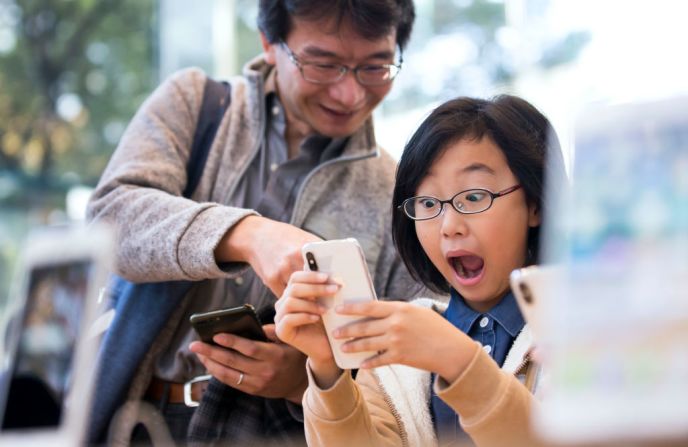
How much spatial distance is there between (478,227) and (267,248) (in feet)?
1.17

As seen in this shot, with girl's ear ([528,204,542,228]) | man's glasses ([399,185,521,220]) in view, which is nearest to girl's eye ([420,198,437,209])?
man's glasses ([399,185,521,220])

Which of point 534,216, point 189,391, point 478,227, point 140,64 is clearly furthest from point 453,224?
point 140,64

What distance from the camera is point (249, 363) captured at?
64.3 inches

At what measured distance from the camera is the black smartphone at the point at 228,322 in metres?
1.57

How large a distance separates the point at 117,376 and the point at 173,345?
0.13 metres

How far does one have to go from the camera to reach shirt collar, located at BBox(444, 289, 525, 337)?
58.7 inches

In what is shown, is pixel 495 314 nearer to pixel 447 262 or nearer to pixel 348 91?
pixel 447 262

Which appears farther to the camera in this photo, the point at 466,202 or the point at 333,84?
the point at 333,84

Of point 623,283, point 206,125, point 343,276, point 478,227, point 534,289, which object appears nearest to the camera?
point 623,283

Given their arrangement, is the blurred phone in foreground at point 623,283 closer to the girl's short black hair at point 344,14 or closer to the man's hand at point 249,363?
the man's hand at point 249,363

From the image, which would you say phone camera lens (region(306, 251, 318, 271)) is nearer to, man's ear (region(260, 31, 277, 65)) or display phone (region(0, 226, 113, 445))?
display phone (region(0, 226, 113, 445))

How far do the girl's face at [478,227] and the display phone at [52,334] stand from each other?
0.64 meters

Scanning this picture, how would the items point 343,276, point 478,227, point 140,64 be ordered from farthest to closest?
1. point 140,64
2. point 478,227
3. point 343,276

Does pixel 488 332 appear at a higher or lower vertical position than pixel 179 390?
higher
